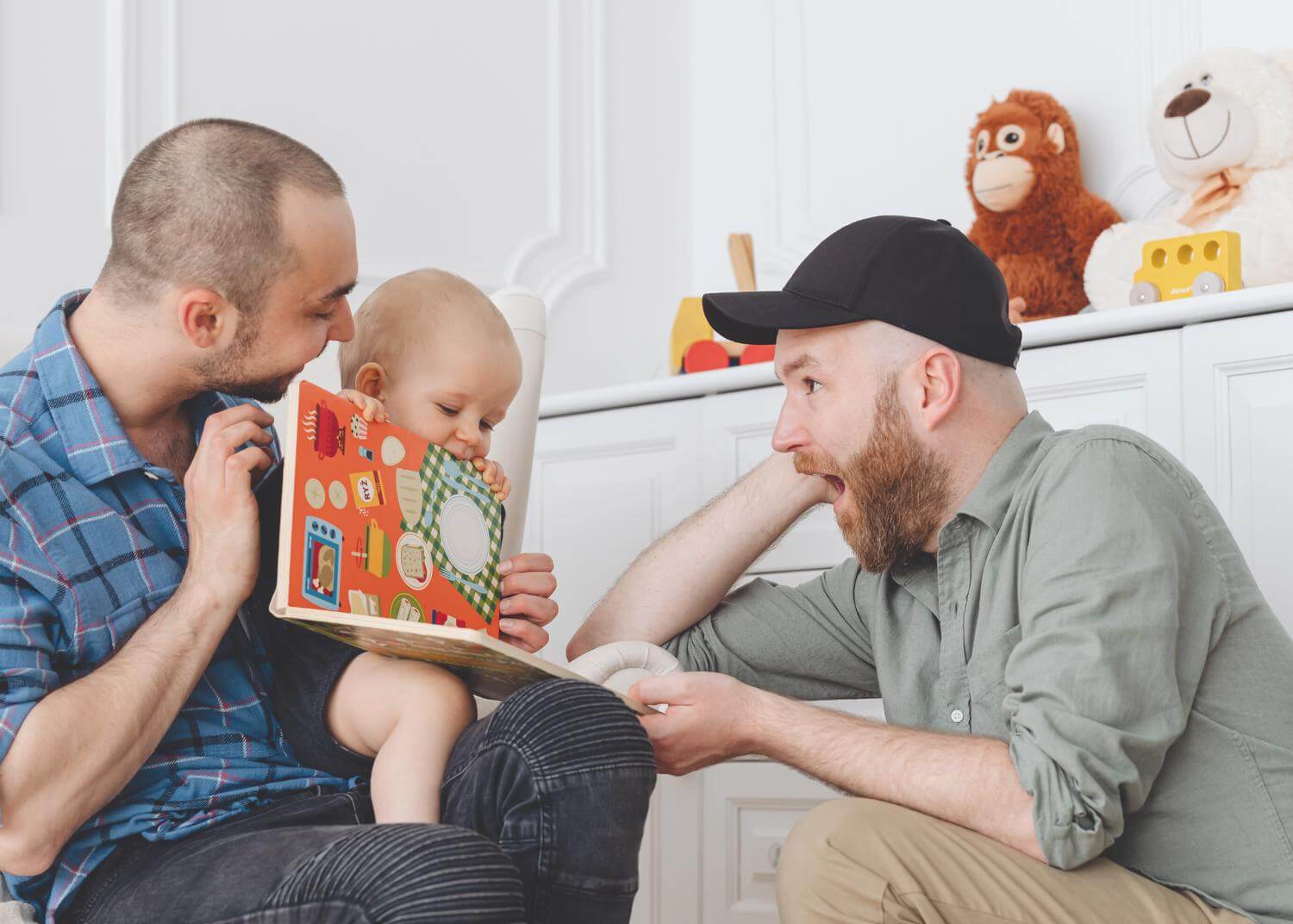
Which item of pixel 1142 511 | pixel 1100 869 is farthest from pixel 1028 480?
pixel 1100 869

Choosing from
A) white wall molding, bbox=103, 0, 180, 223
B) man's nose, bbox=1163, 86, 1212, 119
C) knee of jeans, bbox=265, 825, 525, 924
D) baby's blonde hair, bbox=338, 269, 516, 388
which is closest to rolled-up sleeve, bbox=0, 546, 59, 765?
knee of jeans, bbox=265, 825, 525, 924

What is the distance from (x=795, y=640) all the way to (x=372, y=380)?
58 cm

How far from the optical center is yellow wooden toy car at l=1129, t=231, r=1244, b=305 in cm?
208

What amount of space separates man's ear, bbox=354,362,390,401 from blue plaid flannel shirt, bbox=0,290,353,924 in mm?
251

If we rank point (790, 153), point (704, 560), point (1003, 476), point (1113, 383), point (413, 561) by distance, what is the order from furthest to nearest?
point (790, 153) < point (1113, 383) < point (704, 560) < point (1003, 476) < point (413, 561)

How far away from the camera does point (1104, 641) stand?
1.20m

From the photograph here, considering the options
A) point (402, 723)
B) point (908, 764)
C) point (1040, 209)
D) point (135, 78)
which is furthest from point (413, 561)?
point (1040, 209)

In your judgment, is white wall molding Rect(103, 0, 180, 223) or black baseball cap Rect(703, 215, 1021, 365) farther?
white wall molding Rect(103, 0, 180, 223)

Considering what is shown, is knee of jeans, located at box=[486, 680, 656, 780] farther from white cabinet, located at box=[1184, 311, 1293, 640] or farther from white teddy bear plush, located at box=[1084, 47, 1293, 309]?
white teddy bear plush, located at box=[1084, 47, 1293, 309]

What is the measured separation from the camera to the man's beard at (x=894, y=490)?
4.90 ft

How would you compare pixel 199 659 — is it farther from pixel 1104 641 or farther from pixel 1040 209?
pixel 1040 209

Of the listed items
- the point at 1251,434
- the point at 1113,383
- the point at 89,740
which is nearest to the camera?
the point at 89,740

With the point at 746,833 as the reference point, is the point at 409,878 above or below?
above

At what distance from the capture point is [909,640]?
153 cm
